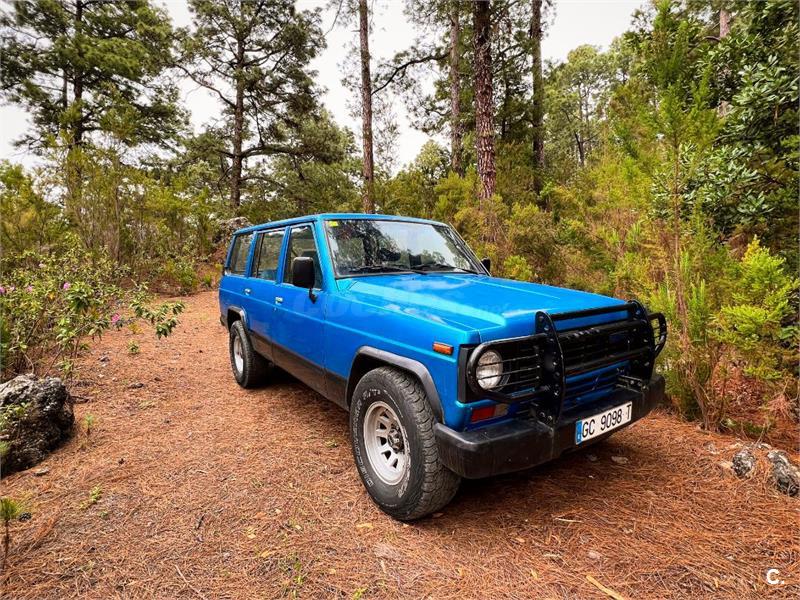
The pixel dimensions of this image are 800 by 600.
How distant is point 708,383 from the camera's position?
126 inches

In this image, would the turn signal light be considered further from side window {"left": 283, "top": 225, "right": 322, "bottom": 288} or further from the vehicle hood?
side window {"left": 283, "top": 225, "right": 322, "bottom": 288}

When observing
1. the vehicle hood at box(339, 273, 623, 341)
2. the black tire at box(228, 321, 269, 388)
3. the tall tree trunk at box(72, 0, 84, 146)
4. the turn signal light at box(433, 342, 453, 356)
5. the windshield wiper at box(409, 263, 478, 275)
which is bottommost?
the black tire at box(228, 321, 269, 388)

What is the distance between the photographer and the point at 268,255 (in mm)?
4203

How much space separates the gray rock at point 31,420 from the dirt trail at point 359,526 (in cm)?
12

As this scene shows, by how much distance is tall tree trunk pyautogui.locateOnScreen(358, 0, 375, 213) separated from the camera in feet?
39.5

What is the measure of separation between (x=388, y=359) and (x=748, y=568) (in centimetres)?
208

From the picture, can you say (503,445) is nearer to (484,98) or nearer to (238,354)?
(238,354)

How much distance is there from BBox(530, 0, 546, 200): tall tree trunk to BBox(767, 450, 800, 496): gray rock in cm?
1112

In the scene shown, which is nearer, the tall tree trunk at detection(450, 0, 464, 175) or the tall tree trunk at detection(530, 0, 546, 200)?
the tall tree trunk at detection(530, 0, 546, 200)

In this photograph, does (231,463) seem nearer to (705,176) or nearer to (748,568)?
(748,568)

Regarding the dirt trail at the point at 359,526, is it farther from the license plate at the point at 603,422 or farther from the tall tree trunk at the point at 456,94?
the tall tree trunk at the point at 456,94

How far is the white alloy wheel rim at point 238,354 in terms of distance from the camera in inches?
186

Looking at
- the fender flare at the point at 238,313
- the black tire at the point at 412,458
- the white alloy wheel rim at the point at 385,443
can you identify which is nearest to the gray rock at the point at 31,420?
the fender flare at the point at 238,313

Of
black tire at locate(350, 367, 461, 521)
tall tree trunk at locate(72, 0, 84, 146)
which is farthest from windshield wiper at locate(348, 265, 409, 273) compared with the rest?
tall tree trunk at locate(72, 0, 84, 146)
